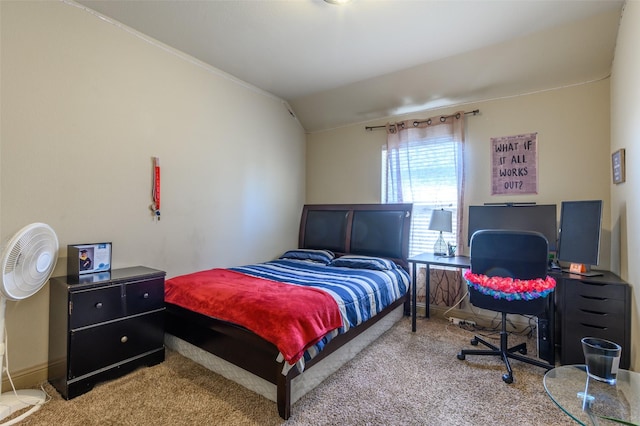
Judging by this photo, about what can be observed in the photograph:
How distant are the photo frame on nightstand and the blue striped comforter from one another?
1.14 m

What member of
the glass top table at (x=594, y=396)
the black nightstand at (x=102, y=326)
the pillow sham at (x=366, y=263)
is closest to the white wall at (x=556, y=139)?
the pillow sham at (x=366, y=263)

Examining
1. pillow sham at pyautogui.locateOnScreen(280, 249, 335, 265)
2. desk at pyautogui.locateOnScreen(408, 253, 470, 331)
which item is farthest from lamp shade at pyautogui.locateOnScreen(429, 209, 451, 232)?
pillow sham at pyautogui.locateOnScreen(280, 249, 335, 265)

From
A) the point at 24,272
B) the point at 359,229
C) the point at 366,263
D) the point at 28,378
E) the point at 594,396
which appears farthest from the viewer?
the point at 359,229

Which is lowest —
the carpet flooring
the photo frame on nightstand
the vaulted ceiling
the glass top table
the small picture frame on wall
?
the carpet flooring

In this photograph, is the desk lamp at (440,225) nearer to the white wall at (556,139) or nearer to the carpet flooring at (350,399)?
the white wall at (556,139)

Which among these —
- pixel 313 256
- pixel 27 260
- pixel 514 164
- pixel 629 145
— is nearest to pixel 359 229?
pixel 313 256

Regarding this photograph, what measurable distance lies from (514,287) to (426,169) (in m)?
1.86

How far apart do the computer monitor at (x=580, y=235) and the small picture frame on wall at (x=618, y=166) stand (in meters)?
0.23

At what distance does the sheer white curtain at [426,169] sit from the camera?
3.43 meters

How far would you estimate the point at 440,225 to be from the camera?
329 cm

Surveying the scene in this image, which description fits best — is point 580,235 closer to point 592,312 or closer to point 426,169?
point 592,312

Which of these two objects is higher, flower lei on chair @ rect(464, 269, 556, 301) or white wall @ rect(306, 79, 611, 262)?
white wall @ rect(306, 79, 611, 262)

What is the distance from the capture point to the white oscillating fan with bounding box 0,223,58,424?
1709mm

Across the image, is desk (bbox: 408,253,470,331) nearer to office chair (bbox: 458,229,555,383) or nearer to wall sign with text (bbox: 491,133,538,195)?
office chair (bbox: 458,229,555,383)
